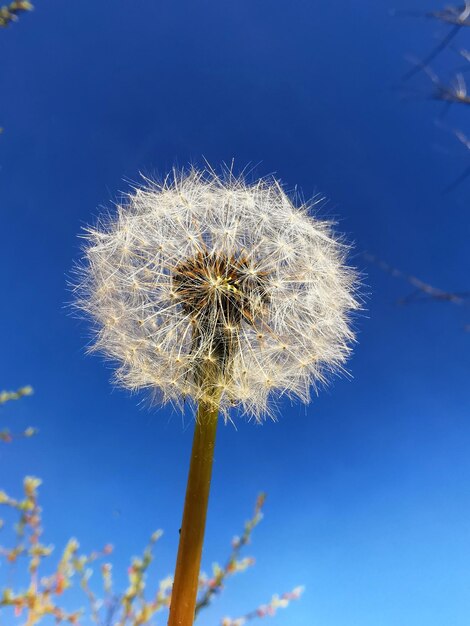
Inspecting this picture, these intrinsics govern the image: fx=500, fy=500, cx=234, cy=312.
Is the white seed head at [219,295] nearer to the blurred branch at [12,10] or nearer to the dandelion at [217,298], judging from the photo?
the dandelion at [217,298]

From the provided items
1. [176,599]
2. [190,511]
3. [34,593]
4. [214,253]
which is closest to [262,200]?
[214,253]

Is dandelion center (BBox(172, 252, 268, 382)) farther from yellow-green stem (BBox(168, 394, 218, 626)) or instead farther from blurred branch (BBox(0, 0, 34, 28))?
blurred branch (BBox(0, 0, 34, 28))

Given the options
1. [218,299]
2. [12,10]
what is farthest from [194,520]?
[12,10]

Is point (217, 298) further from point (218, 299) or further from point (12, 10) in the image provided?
point (12, 10)

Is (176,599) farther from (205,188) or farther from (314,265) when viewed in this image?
(205,188)

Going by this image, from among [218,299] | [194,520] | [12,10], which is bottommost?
[194,520]
